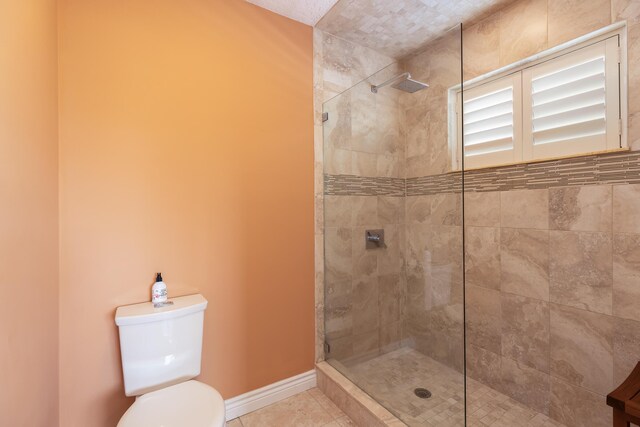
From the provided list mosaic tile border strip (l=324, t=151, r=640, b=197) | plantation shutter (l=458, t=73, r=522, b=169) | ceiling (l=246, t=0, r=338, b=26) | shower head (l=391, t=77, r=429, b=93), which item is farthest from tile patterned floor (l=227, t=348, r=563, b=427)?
ceiling (l=246, t=0, r=338, b=26)

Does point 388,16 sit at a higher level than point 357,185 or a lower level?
higher

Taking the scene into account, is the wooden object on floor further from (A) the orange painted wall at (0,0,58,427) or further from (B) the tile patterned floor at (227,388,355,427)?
(A) the orange painted wall at (0,0,58,427)

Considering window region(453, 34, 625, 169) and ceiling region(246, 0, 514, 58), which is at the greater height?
ceiling region(246, 0, 514, 58)

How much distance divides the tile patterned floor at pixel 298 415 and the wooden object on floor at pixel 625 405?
1157 mm

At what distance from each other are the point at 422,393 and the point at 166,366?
1319mm

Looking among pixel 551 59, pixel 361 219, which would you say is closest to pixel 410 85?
pixel 551 59

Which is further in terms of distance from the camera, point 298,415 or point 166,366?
point 298,415

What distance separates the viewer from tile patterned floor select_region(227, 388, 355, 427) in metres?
1.64

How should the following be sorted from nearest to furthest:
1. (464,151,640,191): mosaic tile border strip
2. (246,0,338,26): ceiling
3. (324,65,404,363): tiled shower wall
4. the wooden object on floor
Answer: the wooden object on floor
(464,151,640,191): mosaic tile border strip
(246,0,338,26): ceiling
(324,65,404,363): tiled shower wall

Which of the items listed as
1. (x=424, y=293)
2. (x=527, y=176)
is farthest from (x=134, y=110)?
(x=527, y=176)

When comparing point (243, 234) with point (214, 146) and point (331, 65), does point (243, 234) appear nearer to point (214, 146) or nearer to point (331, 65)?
point (214, 146)

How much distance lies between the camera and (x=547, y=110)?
1.68 metres

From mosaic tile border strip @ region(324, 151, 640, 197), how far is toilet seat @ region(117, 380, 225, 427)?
4.43 ft

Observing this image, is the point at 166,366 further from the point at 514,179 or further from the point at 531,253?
the point at 514,179
